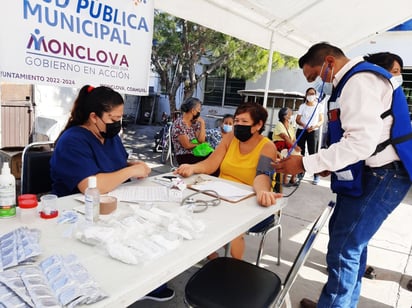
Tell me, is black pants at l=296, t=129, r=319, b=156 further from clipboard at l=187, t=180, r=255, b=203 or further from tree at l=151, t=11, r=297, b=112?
clipboard at l=187, t=180, r=255, b=203

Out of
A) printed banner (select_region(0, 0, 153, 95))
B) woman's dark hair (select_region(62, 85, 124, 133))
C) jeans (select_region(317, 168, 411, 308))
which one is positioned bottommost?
jeans (select_region(317, 168, 411, 308))

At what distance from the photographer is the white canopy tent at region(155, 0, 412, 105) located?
276 cm

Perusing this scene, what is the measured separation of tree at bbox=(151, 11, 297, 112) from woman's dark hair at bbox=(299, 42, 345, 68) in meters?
5.71

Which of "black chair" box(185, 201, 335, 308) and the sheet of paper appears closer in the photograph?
"black chair" box(185, 201, 335, 308)

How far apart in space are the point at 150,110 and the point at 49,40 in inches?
458

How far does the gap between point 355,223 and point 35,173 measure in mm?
1780

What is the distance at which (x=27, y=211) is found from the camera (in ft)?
3.67

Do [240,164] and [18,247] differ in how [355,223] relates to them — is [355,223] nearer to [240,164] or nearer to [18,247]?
[240,164]

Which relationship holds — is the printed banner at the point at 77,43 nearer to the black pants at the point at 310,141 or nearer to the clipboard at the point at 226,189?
the clipboard at the point at 226,189

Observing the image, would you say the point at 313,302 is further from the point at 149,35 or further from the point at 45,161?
the point at 149,35

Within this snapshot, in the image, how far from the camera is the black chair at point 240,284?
1.17m

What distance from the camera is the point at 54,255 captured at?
0.86 m

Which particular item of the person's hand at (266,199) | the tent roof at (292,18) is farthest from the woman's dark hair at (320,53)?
the tent roof at (292,18)

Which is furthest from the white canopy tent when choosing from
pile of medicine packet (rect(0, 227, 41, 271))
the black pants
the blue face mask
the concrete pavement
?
the concrete pavement
